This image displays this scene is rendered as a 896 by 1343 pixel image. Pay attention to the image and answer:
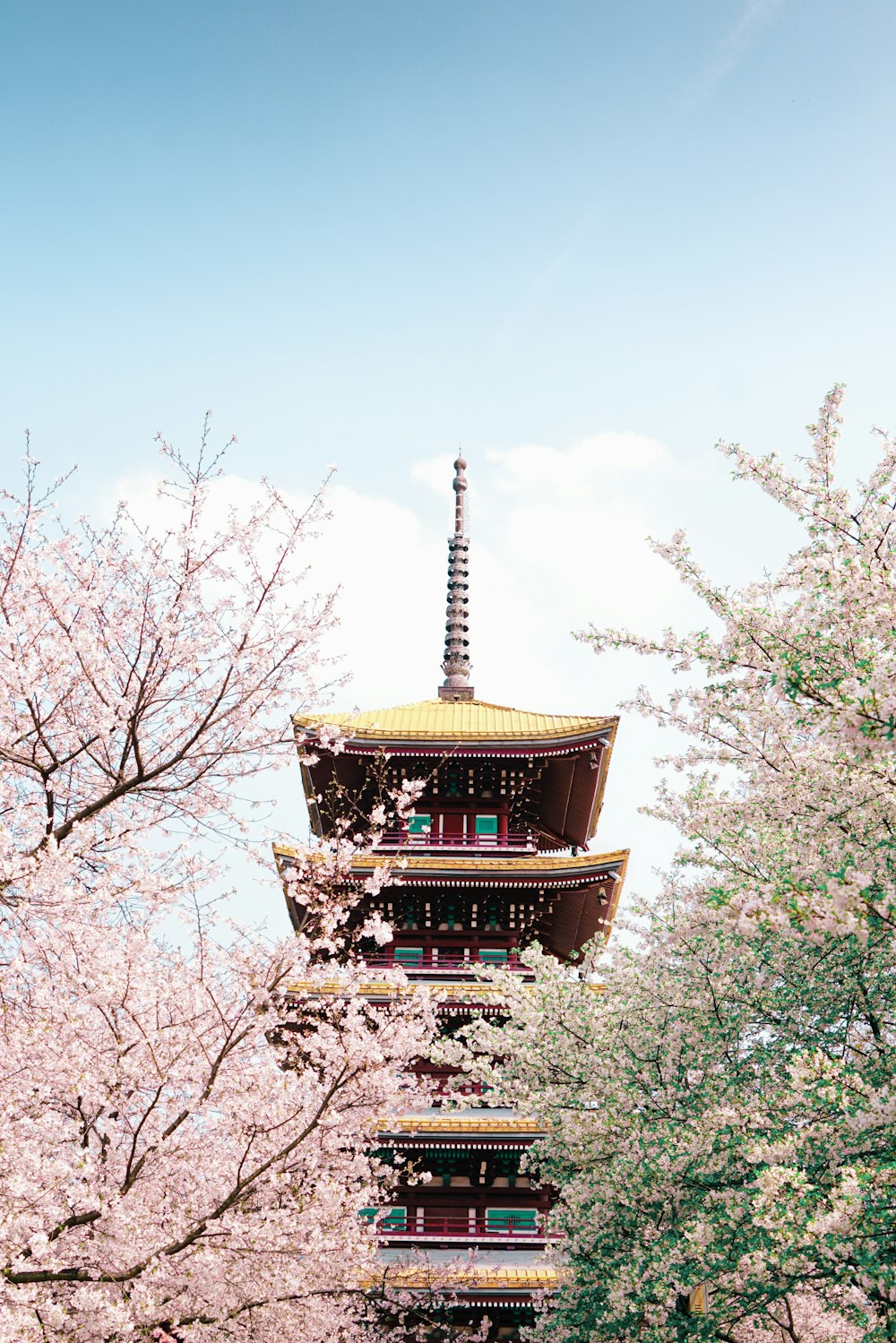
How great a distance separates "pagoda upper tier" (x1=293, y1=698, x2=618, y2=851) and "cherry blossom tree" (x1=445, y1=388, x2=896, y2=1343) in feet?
24.8

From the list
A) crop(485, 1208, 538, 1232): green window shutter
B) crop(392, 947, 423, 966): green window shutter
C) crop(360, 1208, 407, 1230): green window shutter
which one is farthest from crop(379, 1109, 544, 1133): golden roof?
crop(392, 947, 423, 966): green window shutter

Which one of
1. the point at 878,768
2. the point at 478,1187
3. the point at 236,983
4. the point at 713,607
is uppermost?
the point at 713,607

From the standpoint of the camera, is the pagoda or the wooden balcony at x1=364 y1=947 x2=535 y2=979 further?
the wooden balcony at x1=364 y1=947 x2=535 y2=979

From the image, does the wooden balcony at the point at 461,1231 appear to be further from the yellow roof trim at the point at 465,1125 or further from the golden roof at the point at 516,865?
the golden roof at the point at 516,865

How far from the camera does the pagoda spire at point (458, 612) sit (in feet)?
79.9

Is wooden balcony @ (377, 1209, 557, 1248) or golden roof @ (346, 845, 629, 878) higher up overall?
golden roof @ (346, 845, 629, 878)

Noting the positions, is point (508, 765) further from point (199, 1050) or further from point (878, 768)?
point (878, 768)

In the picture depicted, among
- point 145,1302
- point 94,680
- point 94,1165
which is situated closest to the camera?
point 145,1302

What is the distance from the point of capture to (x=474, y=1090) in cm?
1742

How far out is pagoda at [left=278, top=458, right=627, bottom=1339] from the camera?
15.8 metres

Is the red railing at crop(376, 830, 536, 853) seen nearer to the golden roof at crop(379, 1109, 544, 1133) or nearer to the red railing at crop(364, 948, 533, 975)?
the red railing at crop(364, 948, 533, 975)

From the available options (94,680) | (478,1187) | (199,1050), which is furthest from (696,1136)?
(478,1187)

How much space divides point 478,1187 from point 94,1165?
1056cm

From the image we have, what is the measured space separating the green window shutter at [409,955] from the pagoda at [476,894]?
1.0 inches
